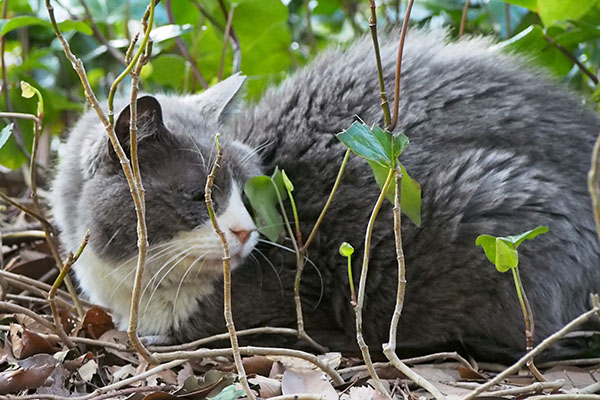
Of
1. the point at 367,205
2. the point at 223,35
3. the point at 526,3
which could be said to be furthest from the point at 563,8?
the point at 223,35

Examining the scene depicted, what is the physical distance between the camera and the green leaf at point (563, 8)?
8.37 feet

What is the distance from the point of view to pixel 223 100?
254cm

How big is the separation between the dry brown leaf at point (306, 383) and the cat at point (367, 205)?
0.49 metres

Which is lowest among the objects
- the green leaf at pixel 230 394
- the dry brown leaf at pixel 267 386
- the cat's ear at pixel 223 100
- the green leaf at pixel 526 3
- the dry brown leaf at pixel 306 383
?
the dry brown leaf at pixel 267 386

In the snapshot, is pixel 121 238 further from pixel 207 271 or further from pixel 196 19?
pixel 196 19

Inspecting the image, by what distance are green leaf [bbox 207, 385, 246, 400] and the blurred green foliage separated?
1.41m

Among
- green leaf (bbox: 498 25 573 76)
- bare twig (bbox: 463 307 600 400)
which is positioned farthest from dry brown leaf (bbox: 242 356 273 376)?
green leaf (bbox: 498 25 573 76)

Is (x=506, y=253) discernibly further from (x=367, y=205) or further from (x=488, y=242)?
(x=367, y=205)

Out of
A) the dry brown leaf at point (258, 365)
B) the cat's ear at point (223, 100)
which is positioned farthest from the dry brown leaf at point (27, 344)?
the cat's ear at point (223, 100)

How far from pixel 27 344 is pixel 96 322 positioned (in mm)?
412

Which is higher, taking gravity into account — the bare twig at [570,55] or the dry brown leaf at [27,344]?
the bare twig at [570,55]

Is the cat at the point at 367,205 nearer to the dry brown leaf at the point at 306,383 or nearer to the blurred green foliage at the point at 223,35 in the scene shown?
the blurred green foliage at the point at 223,35

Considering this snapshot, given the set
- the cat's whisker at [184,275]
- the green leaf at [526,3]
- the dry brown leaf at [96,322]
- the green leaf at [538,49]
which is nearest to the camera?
the cat's whisker at [184,275]

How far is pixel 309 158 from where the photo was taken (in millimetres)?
2408
